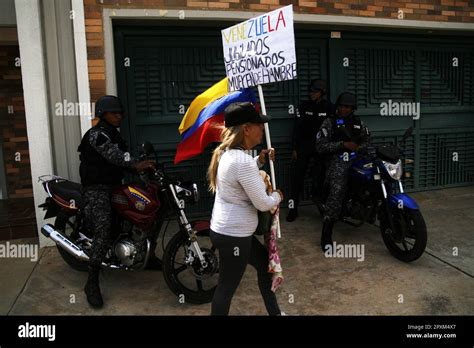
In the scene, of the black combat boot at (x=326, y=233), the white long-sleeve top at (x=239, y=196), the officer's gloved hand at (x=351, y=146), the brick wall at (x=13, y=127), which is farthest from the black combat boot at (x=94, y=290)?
the brick wall at (x=13, y=127)

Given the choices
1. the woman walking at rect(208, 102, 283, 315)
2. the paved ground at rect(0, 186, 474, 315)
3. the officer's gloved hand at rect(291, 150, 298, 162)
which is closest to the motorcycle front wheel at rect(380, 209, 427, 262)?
the paved ground at rect(0, 186, 474, 315)

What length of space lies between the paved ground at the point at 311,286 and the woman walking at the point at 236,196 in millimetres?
913

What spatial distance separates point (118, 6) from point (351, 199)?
136 inches

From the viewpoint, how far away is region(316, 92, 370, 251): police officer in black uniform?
4.50 meters

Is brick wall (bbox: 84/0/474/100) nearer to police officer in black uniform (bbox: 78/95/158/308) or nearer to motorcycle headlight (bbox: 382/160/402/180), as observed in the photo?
police officer in black uniform (bbox: 78/95/158/308)

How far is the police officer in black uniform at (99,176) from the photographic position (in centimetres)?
358

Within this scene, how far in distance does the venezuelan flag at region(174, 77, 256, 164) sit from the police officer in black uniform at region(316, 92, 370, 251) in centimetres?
111

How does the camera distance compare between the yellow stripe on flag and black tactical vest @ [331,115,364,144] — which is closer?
the yellow stripe on flag

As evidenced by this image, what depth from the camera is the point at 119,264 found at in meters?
3.77

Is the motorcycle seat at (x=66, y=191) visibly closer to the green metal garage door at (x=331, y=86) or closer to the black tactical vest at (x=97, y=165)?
the black tactical vest at (x=97, y=165)

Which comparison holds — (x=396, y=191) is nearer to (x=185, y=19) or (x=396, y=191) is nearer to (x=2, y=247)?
(x=185, y=19)

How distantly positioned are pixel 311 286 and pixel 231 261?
4.87 ft

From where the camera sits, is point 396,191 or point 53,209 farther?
point 396,191
